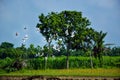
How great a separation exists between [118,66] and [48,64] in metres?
16.0

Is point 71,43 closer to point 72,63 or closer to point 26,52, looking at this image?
point 72,63

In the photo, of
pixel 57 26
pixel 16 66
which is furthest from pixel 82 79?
pixel 57 26

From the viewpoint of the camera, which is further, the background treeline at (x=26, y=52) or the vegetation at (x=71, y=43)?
the background treeline at (x=26, y=52)

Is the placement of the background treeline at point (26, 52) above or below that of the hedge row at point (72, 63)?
above

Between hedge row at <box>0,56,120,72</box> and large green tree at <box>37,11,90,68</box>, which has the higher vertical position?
large green tree at <box>37,11,90,68</box>

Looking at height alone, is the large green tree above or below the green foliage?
above

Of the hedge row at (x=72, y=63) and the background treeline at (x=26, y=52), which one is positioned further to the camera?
the background treeline at (x=26, y=52)

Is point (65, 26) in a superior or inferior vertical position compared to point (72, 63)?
superior

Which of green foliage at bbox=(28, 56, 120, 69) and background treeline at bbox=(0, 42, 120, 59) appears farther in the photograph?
background treeline at bbox=(0, 42, 120, 59)

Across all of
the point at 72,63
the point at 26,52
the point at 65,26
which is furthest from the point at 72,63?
Answer: the point at 26,52

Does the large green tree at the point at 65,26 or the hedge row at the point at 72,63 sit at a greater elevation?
the large green tree at the point at 65,26

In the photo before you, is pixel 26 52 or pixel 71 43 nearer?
pixel 71 43

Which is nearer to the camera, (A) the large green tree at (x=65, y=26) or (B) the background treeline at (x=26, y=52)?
(A) the large green tree at (x=65, y=26)

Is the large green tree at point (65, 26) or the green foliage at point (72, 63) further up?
the large green tree at point (65, 26)
